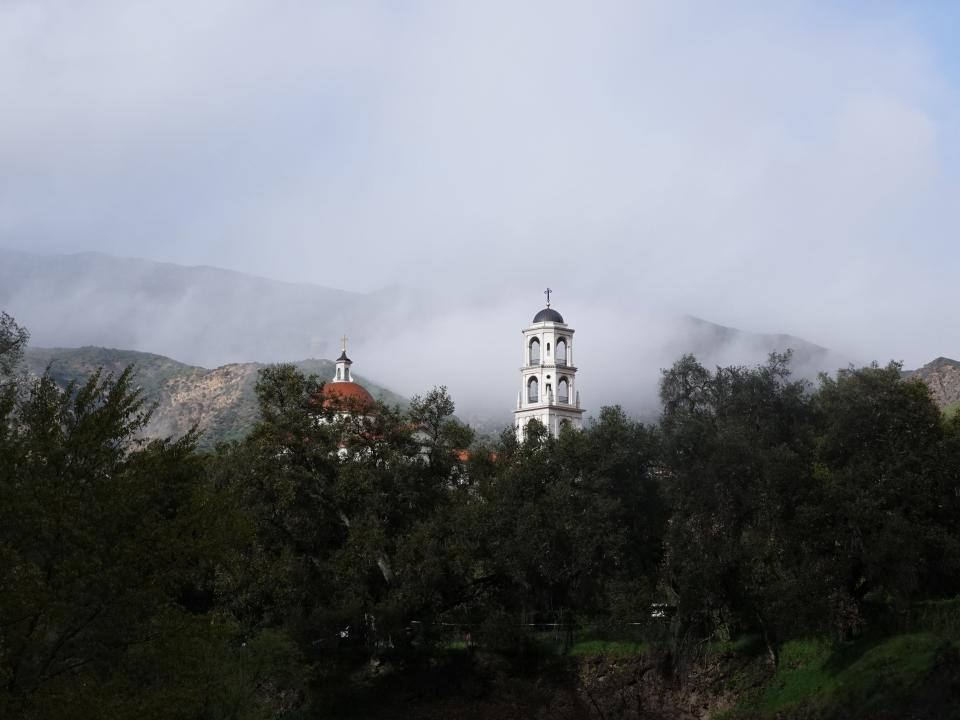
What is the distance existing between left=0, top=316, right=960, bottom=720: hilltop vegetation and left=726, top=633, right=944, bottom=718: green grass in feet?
0.34

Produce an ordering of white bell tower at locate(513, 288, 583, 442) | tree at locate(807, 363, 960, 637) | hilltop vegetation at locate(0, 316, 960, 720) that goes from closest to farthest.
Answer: tree at locate(807, 363, 960, 637), hilltop vegetation at locate(0, 316, 960, 720), white bell tower at locate(513, 288, 583, 442)

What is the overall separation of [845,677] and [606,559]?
13295mm

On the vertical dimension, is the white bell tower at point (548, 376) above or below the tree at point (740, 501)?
above

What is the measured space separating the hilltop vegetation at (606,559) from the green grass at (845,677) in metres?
0.10

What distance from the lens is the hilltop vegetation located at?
4262 cm

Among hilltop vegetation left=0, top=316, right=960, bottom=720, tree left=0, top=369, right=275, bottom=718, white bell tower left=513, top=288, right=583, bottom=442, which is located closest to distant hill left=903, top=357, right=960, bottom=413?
white bell tower left=513, top=288, right=583, bottom=442

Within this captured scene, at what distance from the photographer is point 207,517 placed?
73.4ft

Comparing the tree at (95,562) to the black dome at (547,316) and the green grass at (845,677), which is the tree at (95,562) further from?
the black dome at (547,316)

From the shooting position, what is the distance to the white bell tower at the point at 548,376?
10231 cm

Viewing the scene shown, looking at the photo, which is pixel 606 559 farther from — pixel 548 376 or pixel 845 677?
pixel 548 376

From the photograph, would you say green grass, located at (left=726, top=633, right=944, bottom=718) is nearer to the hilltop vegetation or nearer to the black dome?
the hilltop vegetation

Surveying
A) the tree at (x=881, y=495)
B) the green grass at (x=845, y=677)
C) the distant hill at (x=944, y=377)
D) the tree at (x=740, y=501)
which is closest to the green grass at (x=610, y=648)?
the tree at (x=740, y=501)

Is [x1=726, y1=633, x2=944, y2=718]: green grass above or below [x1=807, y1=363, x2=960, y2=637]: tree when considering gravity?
below

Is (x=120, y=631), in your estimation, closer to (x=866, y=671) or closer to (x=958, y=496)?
(x=866, y=671)
